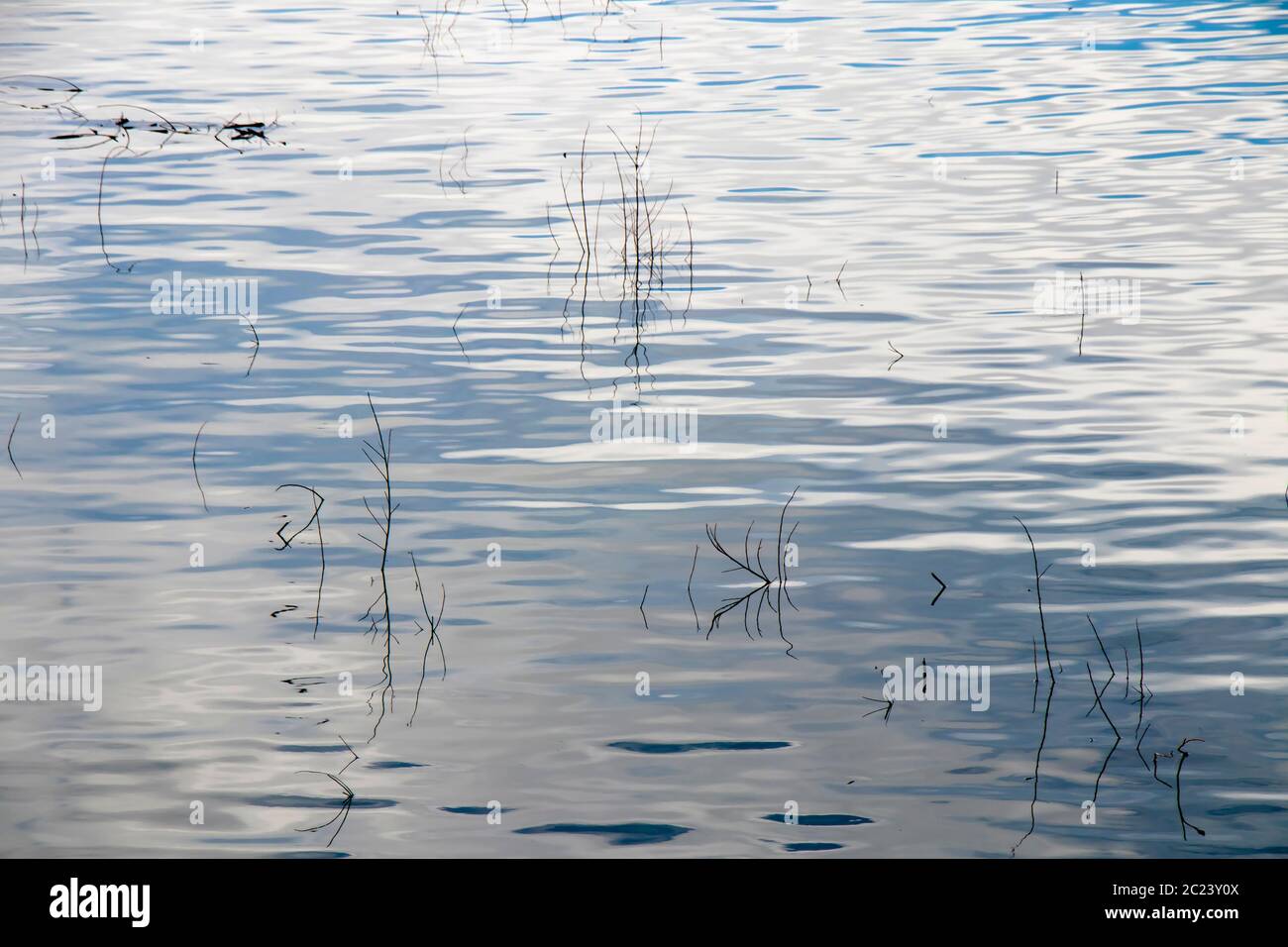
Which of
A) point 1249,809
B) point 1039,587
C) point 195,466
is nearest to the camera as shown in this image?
point 1249,809

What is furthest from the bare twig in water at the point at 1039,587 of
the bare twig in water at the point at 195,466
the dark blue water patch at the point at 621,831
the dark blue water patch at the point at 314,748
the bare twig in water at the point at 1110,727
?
the bare twig in water at the point at 195,466

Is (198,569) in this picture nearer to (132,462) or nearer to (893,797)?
(132,462)

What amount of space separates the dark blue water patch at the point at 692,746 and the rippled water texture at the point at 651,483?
0.6 inches

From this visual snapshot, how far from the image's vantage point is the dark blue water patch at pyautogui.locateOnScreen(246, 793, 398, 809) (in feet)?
18.1

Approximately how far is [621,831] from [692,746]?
68 centimetres

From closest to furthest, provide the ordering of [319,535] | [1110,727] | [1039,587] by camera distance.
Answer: [1110,727]
[1039,587]
[319,535]

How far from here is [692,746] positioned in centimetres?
595

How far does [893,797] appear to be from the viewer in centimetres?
558

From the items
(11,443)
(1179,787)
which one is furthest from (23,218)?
(1179,787)

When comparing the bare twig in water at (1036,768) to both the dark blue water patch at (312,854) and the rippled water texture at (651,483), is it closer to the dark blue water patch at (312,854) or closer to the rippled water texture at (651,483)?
the rippled water texture at (651,483)

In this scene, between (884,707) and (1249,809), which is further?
(884,707)

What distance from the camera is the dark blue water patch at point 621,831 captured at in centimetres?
530

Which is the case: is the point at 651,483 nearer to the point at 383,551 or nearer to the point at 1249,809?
the point at 383,551

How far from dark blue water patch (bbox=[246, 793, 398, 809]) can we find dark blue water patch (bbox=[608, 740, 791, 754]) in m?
0.93
